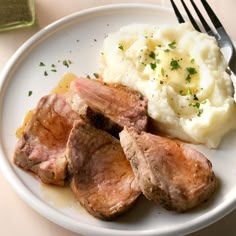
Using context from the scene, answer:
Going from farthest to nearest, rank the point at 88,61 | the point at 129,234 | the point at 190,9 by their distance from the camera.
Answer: the point at 190,9 → the point at 88,61 → the point at 129,234

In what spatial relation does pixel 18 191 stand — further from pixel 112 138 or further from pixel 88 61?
pixel 88 61

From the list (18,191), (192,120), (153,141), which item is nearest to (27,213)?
(18,191)

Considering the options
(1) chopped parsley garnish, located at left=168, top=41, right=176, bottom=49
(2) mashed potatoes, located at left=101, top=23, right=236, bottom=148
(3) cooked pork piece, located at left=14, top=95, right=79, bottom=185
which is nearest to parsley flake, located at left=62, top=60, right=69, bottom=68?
(2) mashed potatoes, located at left=101, top=23, right=236, bottom=148

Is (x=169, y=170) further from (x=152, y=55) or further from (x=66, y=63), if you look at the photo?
(x=66, y=63)

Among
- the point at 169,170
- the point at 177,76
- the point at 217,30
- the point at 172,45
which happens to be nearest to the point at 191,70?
the point at 177,76

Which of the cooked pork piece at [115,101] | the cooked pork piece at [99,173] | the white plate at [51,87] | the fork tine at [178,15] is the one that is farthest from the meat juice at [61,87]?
the fork tine at [178,15]

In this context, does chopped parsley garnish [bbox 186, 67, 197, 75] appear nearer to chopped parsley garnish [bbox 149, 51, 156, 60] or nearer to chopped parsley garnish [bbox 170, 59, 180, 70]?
chopped parsley garnish [bbox 170, 59, 180, 70]
